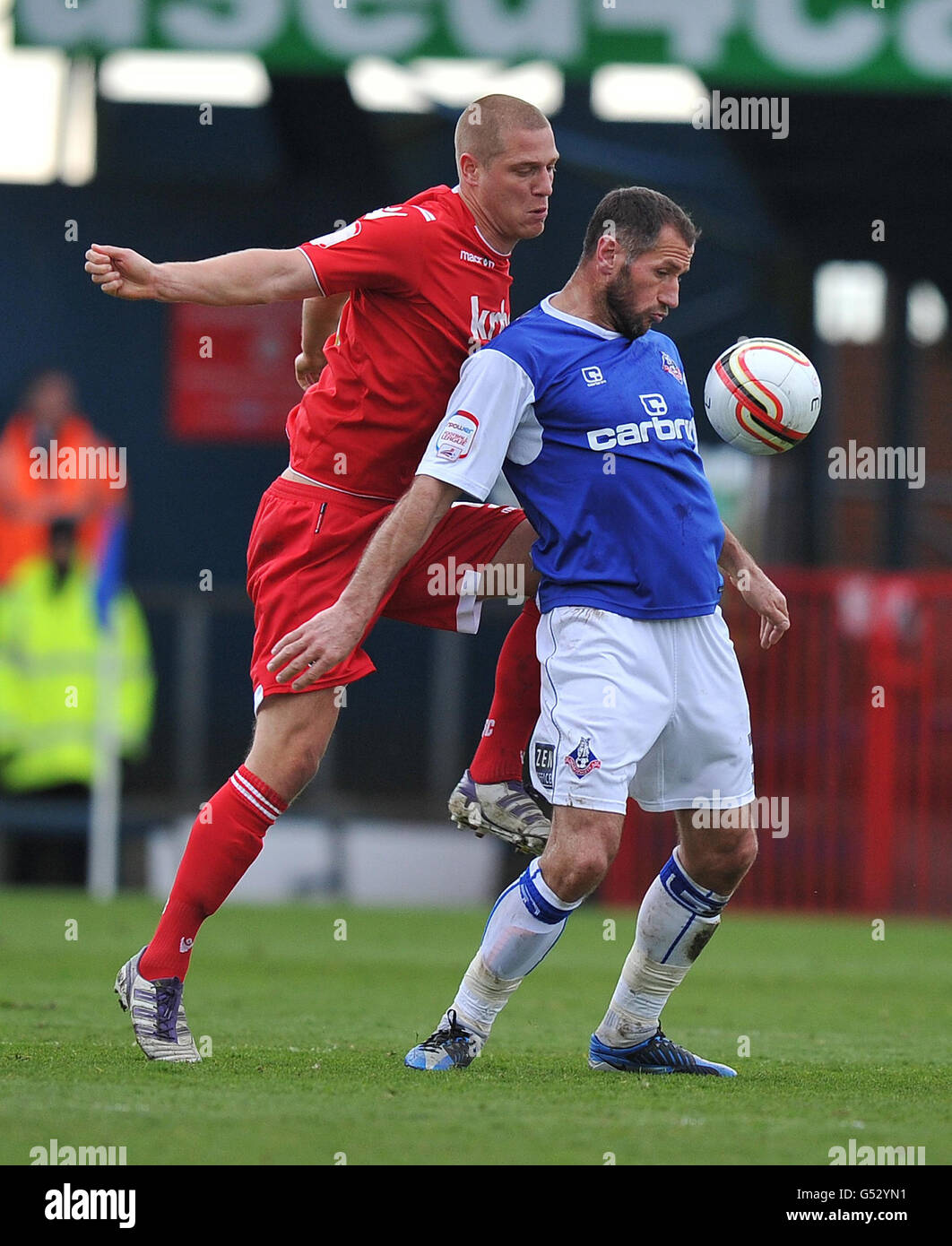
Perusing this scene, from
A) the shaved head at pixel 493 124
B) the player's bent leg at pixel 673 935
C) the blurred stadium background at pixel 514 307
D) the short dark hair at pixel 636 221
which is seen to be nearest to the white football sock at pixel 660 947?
the player's bent leg at pixel 673 935

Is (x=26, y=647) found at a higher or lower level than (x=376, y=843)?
higher

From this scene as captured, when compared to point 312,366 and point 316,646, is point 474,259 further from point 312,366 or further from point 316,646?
point 316,646

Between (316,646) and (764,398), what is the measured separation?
1.48 m

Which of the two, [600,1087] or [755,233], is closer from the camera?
[600,1087]

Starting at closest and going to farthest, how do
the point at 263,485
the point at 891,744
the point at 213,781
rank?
1. the point at 891,744
2. the point at 213,781
3. the point at 263,485

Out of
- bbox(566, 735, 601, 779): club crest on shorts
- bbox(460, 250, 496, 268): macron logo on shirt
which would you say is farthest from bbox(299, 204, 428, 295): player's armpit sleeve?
bbox(566, 735, 601, 779): club crest on shorts

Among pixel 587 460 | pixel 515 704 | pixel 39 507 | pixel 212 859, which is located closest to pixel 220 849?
pixel 212 859

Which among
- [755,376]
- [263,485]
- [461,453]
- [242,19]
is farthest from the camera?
[263,485]

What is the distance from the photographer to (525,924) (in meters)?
5.16

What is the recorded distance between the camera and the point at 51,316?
1574cm

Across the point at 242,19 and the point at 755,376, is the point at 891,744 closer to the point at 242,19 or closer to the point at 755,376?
the point at 242,19

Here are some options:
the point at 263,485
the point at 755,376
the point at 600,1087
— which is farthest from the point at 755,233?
the point at 600,1087

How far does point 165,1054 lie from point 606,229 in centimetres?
249

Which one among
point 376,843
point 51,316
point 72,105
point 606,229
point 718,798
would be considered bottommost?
point 376,843
